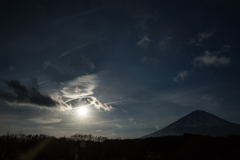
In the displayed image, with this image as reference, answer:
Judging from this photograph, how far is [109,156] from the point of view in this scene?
11172 millimetres

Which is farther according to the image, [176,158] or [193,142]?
[193,142]

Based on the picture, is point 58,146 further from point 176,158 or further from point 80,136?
point 176,158

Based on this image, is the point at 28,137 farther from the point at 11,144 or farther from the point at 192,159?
the point at 192,159

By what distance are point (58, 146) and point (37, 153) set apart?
5.75 ft

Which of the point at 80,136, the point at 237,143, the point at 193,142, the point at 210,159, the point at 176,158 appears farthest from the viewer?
the point at 80,136

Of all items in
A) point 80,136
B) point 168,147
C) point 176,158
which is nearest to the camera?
point 176,158

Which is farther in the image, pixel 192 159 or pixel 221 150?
pixel 221 150

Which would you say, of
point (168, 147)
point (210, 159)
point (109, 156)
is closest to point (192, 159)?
point (210, 159)

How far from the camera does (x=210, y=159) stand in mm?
8961

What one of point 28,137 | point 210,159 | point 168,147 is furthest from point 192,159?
point 28,137

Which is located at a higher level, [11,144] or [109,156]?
[11,144]

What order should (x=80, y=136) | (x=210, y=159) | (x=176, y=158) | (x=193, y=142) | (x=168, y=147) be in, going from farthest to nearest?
(x=80, y=136) < (x=168, y=147) < (x=193, y=142) < (x=176, y=158) < (x=210, y=159)

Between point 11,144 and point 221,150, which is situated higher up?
point 11,144

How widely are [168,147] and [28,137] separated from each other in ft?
41.4
